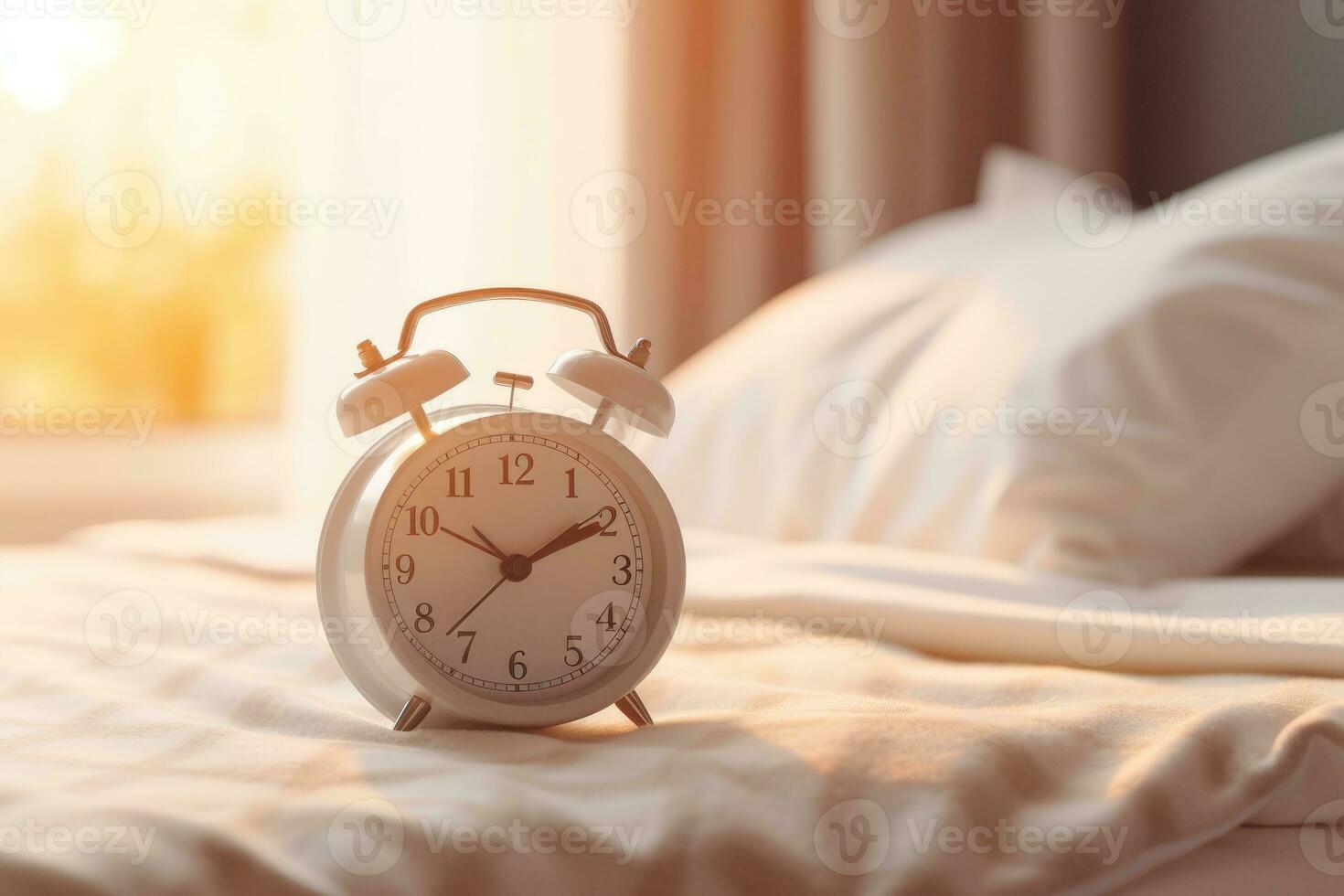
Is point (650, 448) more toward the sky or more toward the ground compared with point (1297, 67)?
more toward the ground

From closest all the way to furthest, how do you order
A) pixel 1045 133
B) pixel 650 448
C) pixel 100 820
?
pixel 100 820 → pixel 650 448 → pixel 1045 133

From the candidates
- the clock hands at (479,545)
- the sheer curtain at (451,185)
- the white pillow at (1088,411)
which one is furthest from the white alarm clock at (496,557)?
the sheer curtain at (451,185)

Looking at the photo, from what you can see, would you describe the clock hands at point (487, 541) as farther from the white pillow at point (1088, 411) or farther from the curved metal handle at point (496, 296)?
the white pillow at point (1088, 411)

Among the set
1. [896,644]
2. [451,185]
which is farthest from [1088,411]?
[451,185]

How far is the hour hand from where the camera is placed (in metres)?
0.74

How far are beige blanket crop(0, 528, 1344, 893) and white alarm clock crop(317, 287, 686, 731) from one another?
0.11ft

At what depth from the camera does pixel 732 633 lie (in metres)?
0.99

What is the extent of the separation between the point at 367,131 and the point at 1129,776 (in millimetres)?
2017

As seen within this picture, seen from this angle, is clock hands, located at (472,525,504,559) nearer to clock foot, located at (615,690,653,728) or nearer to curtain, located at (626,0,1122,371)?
clock foot, located at (615,690,653,728)

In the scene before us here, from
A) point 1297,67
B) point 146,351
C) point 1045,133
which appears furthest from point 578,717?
point 146,351

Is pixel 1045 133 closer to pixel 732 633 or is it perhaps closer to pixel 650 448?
pixel 650 448

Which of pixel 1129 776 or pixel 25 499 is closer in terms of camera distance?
pixel 1129 776

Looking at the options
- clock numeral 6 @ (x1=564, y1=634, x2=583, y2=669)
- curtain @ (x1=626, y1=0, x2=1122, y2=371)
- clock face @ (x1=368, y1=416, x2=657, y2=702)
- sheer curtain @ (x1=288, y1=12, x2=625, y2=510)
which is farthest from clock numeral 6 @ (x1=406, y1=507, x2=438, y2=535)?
curtain @ (x1=626, y1=0, x2=1122, y2=371)

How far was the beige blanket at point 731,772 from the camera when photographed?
522 mm
